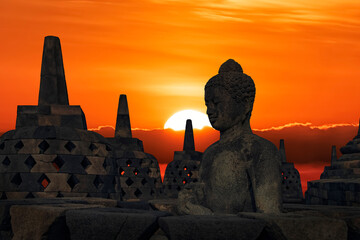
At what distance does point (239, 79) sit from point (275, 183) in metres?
1.25

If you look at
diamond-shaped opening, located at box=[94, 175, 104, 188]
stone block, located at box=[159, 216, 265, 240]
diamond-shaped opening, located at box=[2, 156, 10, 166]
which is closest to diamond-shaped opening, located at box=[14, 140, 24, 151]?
diamond-shaped opening, located at box=[2, 156, 10, 166]

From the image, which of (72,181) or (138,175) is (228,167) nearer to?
(72,181)

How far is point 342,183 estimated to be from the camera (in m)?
15.1

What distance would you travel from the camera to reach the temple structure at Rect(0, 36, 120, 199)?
31.2ft

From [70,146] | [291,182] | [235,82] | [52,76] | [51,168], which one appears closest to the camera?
[235,82]

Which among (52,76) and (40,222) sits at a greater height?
(52,76)

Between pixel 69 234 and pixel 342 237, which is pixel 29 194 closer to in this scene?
pixel 69 234

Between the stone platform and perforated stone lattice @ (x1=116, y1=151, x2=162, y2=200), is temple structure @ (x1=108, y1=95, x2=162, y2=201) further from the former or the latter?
the stone platform

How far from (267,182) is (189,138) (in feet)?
65.9

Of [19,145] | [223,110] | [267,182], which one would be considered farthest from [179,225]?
[19,145]

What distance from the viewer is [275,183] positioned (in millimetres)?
5691

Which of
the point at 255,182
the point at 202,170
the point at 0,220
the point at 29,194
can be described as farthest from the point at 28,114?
the point at 255,182

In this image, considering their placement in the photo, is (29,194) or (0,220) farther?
(29,194)

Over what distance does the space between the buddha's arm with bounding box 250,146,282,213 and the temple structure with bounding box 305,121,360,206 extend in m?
9.12
